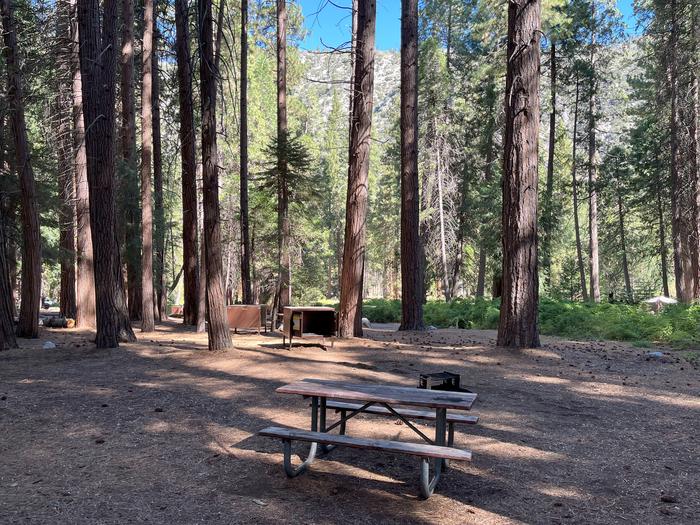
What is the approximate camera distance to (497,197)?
78.6 feet

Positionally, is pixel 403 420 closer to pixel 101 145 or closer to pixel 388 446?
pixel 388 446

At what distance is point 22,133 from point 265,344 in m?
7.17

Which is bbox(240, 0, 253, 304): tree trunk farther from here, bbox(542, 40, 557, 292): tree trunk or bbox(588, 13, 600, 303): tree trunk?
bbox(588, 13, 600, 303): tree trunk

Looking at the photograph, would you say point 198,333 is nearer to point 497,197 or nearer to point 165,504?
point 165,504

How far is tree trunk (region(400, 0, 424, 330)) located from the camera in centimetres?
1285

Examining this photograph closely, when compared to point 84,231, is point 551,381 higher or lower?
lower

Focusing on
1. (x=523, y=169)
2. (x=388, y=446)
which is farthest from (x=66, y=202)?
(x=388, y=446)

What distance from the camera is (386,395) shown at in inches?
153

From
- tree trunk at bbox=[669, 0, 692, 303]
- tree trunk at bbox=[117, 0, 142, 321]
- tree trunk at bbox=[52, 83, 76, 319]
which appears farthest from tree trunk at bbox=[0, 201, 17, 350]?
tree trunk at bbox=[669, 0, 692, 303]

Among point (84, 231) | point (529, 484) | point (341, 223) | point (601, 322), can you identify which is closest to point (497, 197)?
point (601, 322)

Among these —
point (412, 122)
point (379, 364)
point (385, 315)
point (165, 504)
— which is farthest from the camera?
point (385, 315)

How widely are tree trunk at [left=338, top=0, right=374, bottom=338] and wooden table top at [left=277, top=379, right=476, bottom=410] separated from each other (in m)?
6.71

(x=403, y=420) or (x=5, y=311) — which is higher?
(x=5, y=311)

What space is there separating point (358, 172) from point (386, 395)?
25.4 ft
